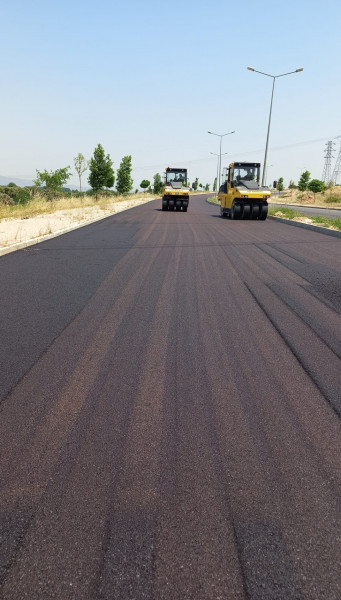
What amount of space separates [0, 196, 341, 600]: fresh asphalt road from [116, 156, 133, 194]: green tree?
5394 centimetres

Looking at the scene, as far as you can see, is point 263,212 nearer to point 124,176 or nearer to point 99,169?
point 99,169

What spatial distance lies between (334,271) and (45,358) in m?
6.96

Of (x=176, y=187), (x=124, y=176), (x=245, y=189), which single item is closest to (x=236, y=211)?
(x=245, y=189)

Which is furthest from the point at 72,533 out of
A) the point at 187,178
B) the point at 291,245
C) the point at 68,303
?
the point at 187,178

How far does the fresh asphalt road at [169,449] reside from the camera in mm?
1898

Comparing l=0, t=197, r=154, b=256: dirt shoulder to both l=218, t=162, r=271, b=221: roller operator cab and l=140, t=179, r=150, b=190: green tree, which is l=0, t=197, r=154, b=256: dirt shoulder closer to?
l=218, t=162, r=271, b=221: roller operator cab

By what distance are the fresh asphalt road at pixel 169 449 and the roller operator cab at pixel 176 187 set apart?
75.4 feet

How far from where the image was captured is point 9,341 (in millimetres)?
4715

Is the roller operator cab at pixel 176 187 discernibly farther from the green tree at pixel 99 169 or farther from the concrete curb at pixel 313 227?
the green tree at pixel 99 169

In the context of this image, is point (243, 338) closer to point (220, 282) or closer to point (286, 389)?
point (286, 389)

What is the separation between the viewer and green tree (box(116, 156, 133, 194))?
2251 inches

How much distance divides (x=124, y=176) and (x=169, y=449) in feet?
191

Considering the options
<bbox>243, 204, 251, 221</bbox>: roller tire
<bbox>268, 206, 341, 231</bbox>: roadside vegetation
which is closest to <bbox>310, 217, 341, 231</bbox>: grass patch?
<bbox>268, 206, 341, 231</bbox>: roadside vegetation

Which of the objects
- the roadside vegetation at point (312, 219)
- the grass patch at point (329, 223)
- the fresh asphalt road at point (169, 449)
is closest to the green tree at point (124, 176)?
the roadside vegetation at point (312, 219)
